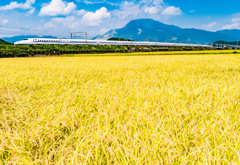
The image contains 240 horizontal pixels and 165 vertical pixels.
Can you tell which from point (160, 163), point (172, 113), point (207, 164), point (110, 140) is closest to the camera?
point (207, 164)

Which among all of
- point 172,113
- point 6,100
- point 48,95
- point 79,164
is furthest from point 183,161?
point 6,100

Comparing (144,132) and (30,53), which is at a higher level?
(30,53)

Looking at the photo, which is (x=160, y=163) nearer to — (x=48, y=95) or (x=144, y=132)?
(x=144, y=132)

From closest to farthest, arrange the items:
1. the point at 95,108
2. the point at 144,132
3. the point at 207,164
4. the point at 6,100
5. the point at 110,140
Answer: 1. the point at 207,164
2. the point at 110,140
3. the point at 144,132
4. the point at 95,108
5. the point at 6,100

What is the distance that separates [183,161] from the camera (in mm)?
924

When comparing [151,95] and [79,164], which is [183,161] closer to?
[79,164]

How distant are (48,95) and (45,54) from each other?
131ft

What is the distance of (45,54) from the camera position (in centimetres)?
3872

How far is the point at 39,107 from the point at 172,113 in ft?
5.34

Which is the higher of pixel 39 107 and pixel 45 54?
pixel 45 54

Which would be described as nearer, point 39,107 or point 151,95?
point 39,107

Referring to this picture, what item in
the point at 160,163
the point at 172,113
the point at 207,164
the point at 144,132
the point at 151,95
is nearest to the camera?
the point at 207,164

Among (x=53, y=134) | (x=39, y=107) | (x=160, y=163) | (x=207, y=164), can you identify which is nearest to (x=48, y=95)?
(x=39, y=107)

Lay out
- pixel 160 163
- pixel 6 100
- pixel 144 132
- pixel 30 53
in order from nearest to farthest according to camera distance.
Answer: pixel 160 163 → pixel 144 132 → pixel 6 100 → pixel 30 53
